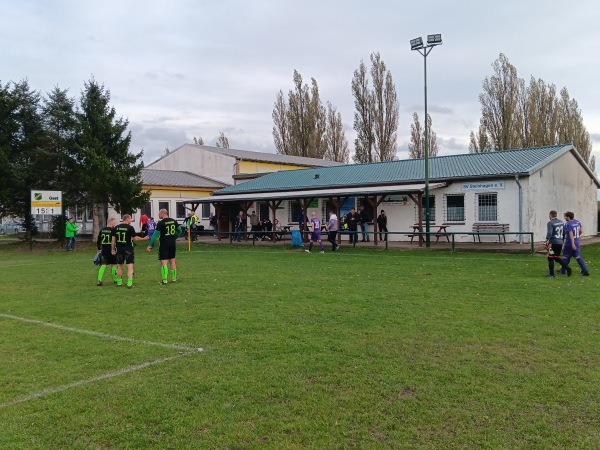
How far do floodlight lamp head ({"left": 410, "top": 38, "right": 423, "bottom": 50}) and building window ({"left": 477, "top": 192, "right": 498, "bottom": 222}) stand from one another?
7392 mm

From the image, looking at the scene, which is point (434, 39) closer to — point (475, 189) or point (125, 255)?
point (475, 189)

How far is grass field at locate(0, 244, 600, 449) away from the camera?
13.6 feet

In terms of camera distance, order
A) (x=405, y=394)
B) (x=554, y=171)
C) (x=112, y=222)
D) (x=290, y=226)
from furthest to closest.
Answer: (x=290, y=226) < (x=554, y=171) < (x=112, y=222) < (x=405, y=394)

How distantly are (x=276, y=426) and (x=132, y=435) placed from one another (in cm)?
111

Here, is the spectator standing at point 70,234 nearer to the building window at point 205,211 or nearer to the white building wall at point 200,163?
the building window at point 205,211

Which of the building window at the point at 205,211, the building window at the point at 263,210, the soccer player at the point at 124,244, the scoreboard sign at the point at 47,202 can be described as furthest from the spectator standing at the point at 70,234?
the soccer player at the point at 124,244

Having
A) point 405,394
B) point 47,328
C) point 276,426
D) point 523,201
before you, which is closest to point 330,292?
point 47,328

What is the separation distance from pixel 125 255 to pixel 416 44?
55.3 feet

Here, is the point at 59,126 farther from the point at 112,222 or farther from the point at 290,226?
the point at 112,222

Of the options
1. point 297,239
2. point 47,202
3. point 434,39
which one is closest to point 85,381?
point 297,239

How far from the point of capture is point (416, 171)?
95.8 ft

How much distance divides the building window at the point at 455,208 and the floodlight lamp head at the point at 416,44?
7284 mm

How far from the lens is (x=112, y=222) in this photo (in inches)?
500

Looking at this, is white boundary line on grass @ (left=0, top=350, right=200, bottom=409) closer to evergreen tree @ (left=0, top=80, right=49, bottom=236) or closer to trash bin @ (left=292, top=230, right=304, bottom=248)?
trash bin @ (left=292, top=230, right=304, bottom=248)
